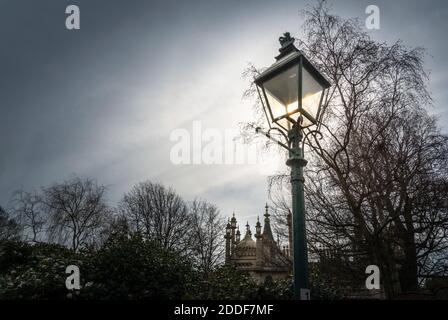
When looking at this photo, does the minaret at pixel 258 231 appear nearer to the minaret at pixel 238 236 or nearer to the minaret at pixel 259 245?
the minaret at pixel 259 245

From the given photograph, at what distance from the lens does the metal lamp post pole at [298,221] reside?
3346mm

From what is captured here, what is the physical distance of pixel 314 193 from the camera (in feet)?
35.6

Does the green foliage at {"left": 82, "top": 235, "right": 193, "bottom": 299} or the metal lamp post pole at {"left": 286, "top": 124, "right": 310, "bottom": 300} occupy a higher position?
the metal lamp post pole at {"left": 286, "top": 124, "right": 310, "bottom": 300}

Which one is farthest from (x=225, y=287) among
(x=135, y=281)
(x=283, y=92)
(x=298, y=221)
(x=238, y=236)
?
(x=238, y=236)

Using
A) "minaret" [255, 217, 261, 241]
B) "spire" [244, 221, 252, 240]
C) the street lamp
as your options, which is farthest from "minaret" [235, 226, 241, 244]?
the street lamp

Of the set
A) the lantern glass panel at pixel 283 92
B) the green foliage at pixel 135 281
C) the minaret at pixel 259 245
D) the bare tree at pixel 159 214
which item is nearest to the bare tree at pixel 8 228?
the bare tree at pixel 159 214

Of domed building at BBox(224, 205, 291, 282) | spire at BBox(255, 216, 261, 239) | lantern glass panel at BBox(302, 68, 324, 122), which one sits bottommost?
domed building at BBox(224, 205, 291, 282)

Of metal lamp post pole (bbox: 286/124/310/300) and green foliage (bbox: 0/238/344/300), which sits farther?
green foliage (bbox: 0/238/344/300)

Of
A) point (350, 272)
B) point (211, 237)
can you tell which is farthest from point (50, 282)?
point (211, 237)

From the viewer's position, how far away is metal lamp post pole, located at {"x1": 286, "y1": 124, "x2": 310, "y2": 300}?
3346 millimetres

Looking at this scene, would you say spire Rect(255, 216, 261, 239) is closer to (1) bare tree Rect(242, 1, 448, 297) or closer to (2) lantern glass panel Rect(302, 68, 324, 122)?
(1) bare tree Rect(242, 1, 448, 297)

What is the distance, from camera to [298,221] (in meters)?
3.62
